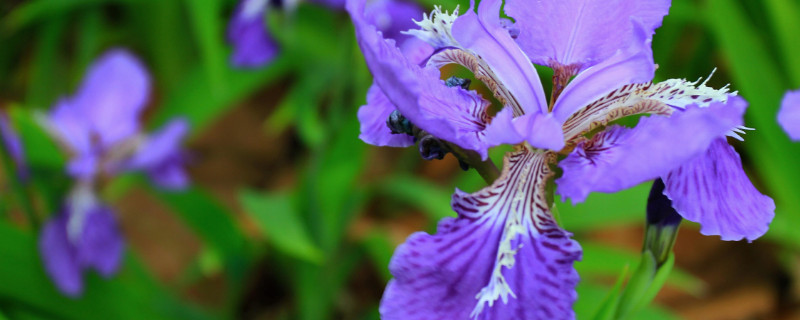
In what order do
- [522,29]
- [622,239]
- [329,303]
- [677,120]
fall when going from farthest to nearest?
[622,239] → [329,303] → [522,29] → [677,120]

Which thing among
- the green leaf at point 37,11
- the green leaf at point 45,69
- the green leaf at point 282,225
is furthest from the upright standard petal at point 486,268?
the green leaf at point 45,69

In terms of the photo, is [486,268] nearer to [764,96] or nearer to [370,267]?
[764,96]

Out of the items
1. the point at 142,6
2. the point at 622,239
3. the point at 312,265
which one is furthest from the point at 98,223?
the point at 622,239

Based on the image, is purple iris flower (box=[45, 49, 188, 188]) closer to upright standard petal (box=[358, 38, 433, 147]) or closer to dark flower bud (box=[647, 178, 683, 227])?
upright standard petal (box=[358, 38, 433, 147])

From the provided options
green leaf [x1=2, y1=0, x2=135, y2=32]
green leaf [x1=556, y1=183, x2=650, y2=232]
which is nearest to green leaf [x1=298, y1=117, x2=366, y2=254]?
green leaf [x1=556, y1=183, x2=650, y2=232]

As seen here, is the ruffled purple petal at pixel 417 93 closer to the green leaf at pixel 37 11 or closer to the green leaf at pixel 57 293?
the green leaf at pixel 57 293

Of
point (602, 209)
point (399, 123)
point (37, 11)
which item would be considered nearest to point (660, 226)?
point (399, 123)

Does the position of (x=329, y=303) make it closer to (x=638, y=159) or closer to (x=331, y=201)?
(x=331, y=201)
